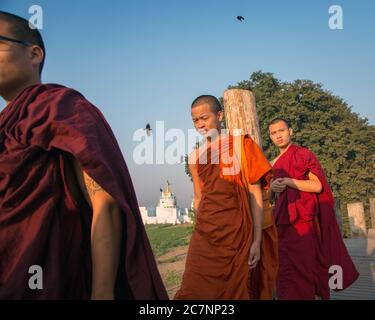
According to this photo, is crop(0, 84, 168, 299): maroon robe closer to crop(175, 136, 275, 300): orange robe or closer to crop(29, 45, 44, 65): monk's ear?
crop(29, 45, 44, 65): monk's ear

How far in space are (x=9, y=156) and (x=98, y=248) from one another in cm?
37

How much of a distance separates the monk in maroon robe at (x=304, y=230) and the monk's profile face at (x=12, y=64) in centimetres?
325

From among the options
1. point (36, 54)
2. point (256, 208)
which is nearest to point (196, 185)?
point (256, 208)

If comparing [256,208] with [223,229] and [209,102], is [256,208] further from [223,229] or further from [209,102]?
[209,102]

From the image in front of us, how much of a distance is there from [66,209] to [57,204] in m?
Answer: 0.03

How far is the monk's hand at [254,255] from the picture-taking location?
326cm

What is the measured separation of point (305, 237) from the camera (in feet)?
13.1

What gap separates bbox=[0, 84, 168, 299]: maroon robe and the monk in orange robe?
2.11 m

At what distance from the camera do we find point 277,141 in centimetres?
446

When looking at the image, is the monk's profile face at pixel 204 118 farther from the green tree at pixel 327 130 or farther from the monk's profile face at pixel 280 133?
the green tree at pixel 327 130

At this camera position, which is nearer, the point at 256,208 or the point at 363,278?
the point at 256,208

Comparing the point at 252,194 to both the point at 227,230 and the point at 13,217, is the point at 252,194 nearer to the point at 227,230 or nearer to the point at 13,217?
the point at 227,230
